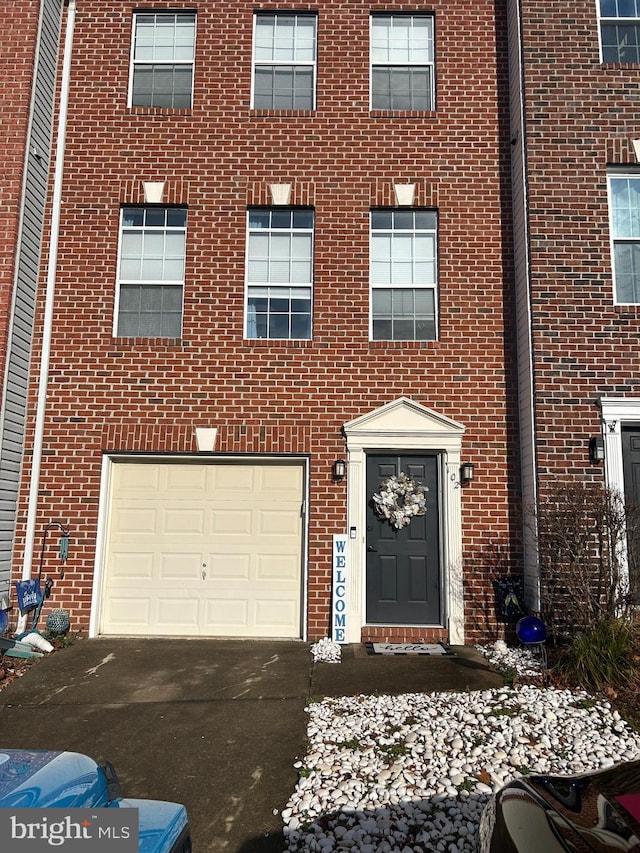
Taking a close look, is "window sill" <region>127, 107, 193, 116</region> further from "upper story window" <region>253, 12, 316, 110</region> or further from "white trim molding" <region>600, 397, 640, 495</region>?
"white trim molding" <region>600, 397, 640, 495</region>

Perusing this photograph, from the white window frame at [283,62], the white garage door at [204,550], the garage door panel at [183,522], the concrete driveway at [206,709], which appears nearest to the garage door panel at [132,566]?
the white garage door at [204,550]

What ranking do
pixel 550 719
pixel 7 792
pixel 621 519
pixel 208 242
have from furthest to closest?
pixel 208 242 < pixel 621 519 < pixel 550 719 < pixel 7 792

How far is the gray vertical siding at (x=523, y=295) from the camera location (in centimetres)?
689

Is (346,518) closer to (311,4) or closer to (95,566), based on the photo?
(95,566)

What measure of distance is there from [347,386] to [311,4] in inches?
218

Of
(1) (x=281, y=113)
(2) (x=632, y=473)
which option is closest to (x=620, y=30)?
(1) (x=281, y=113)

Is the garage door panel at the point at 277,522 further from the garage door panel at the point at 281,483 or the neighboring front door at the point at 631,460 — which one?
the neighboring front door at the point at 631,460

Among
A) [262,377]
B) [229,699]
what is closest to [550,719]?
[229,699]

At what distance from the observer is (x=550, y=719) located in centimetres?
465

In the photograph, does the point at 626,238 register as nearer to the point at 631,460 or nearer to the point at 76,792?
the point at 631,460

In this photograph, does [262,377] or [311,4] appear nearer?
[262,377]

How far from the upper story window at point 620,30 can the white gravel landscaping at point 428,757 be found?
7.94m

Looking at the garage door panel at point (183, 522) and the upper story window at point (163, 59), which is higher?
the upper story window at point (163, 59)

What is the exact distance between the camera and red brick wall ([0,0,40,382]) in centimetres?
707
